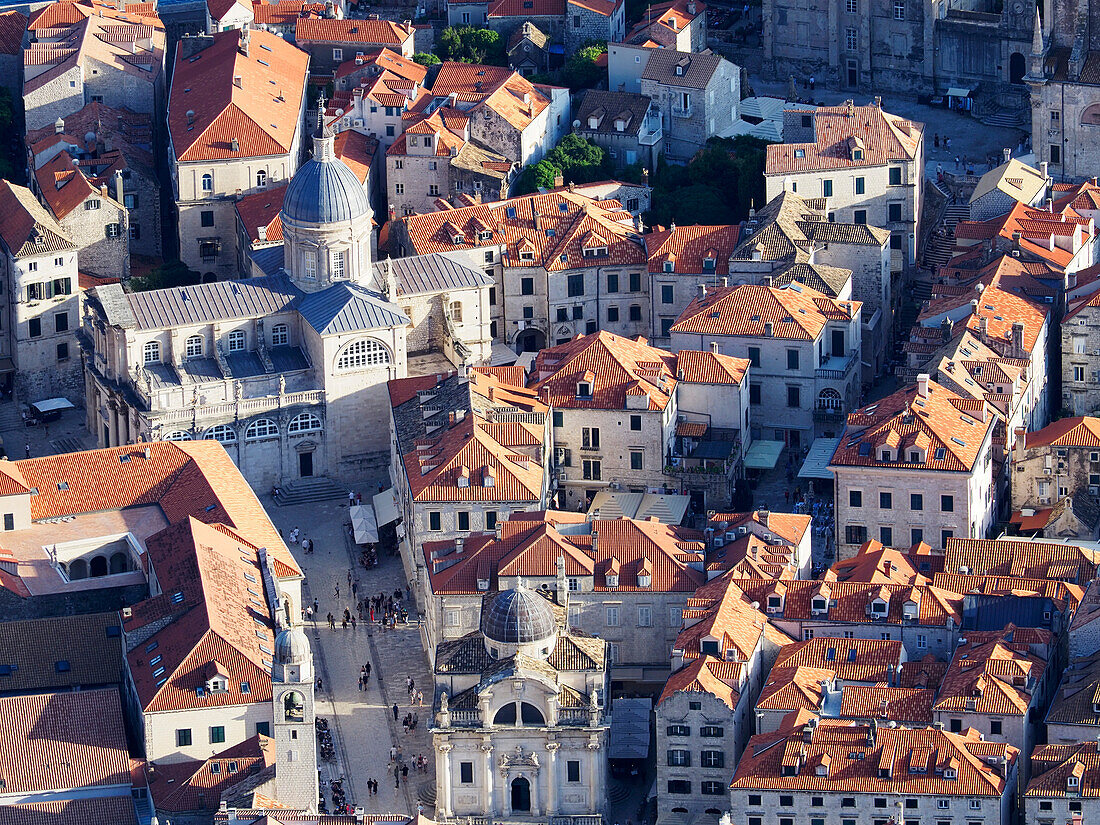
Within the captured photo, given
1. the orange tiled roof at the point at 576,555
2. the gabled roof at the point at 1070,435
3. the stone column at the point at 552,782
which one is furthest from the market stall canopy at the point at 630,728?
the gabled roof at the point at 1070,435

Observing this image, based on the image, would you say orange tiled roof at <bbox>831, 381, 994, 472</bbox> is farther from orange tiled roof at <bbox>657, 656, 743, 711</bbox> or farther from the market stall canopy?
orange tiled roof at <bbox>657, 656, 743, 711</bbox>

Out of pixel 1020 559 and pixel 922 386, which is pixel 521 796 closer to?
pixel 1020 559

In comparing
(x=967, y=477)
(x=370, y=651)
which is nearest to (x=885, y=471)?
(x=967, y=477)

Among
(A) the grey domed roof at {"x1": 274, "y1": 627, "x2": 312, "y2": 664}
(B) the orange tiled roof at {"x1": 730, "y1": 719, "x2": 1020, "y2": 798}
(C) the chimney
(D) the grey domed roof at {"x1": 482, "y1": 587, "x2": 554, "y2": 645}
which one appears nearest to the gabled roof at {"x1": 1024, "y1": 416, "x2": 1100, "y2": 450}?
(C) the chimney

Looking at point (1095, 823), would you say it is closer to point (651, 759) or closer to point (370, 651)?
point (651, 759)

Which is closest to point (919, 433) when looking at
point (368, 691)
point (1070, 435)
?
point (1070, 435)

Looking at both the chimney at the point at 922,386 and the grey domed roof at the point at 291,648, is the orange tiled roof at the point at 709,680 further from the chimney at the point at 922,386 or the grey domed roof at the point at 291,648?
the chimney at the point at 922,386
